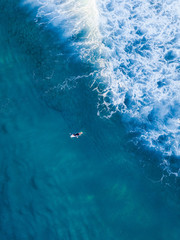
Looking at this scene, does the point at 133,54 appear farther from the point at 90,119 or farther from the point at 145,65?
the point at 90,119

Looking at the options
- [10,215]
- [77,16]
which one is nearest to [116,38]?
[77,16]

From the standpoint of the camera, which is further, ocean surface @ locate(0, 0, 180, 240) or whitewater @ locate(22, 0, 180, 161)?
whitewater @ locate(22, 0, 180, 161)

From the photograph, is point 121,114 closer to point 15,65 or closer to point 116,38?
point 116,38

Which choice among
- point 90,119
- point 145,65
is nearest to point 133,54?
point 145,65

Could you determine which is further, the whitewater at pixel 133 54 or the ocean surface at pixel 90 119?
the whitewater at pixel 133 54
